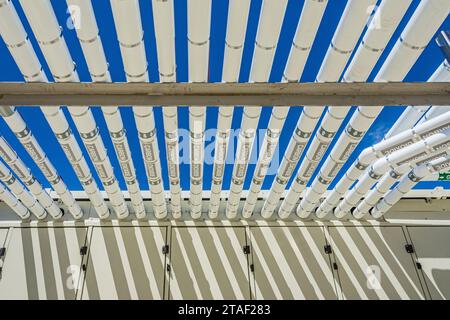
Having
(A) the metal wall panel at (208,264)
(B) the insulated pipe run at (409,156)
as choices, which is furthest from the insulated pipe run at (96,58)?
(B) the insulated pipe run at (409,156)

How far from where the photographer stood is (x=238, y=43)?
5.06 metres

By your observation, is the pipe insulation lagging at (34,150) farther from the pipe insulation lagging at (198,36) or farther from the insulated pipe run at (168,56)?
the pipe insulation lagging at (198,36)

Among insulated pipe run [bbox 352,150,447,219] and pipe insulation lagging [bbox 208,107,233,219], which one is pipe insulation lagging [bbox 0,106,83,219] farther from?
insulated pipe run [bbox 352,150,447,219]

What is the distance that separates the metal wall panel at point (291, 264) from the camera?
9938 mm

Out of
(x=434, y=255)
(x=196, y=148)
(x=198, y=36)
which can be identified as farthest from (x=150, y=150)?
(x=434, y=255)

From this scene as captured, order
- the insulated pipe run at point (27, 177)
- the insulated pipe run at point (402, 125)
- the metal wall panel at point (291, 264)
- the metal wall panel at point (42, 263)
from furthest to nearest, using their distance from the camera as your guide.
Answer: the metal wall panel at point (291, 264), the metal wall panel at point (42, 263), the insulated pipe run at point (27, 177), the insulated pipe run at point (402, 125)

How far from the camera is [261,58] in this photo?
528 cm

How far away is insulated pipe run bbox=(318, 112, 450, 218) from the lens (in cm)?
607

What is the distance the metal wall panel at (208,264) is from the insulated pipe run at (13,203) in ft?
13.3

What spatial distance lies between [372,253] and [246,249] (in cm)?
351

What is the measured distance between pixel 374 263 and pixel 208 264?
4.57 meters
